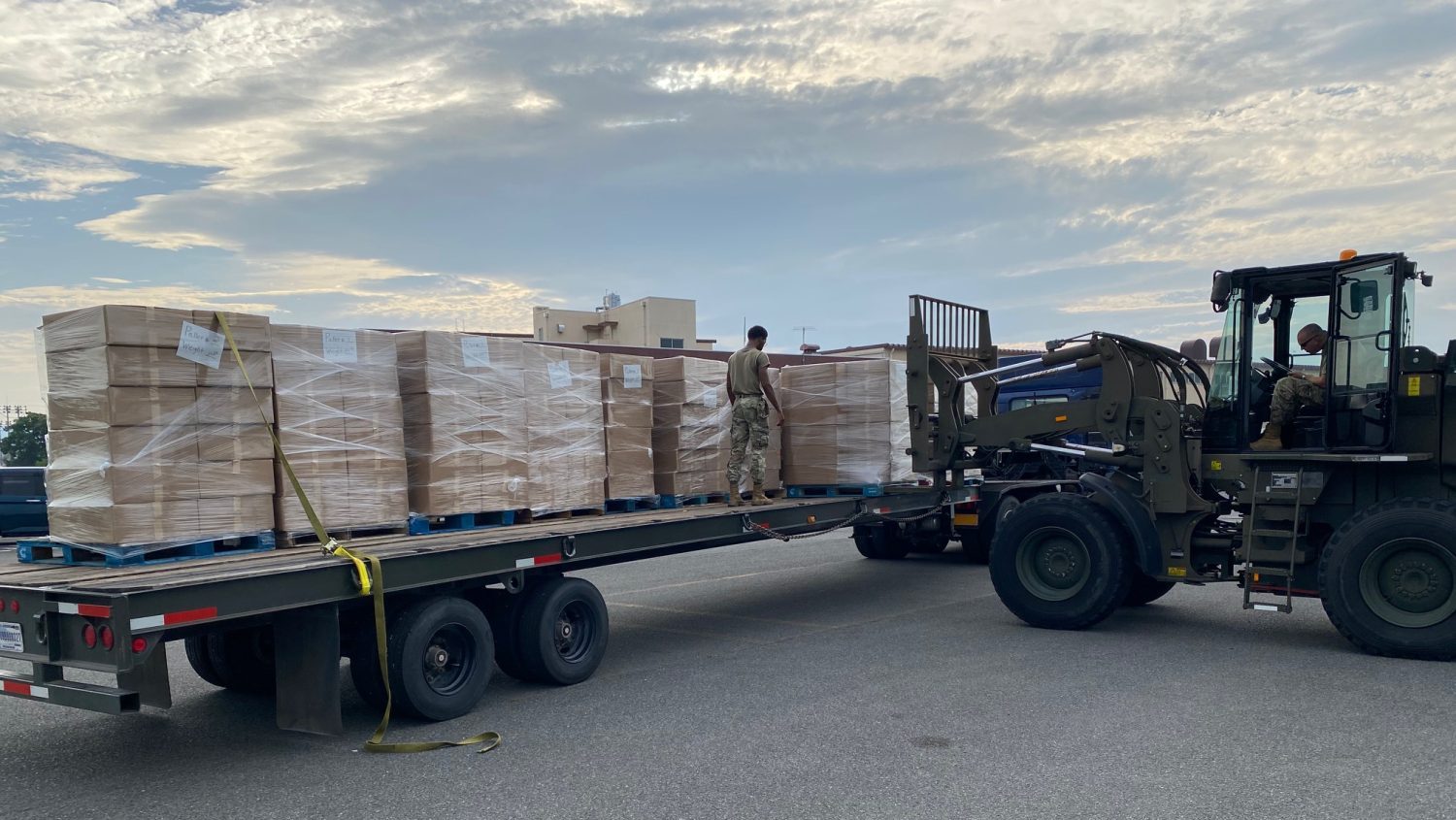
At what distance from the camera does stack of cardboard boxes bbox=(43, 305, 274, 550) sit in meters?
5.59

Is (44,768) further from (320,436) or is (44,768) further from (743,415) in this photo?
(743,415)

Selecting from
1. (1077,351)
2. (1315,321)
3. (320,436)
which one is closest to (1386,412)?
(1315,321)

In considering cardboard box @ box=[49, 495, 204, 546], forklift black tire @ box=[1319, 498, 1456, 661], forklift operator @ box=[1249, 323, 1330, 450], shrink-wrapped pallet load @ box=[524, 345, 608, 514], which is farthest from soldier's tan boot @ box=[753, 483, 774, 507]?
cardboard box @ box=[49, 495, 204, 546]

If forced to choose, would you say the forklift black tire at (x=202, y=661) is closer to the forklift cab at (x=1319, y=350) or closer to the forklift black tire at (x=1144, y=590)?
the forklift black tire at (x=1144, y=590)

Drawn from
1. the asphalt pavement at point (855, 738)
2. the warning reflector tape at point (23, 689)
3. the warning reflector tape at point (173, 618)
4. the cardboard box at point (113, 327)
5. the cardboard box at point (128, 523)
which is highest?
the cardboard box at point (113, 327)

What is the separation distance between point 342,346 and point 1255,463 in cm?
720

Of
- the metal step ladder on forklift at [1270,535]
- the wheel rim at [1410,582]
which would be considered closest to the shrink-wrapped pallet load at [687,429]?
the metal step ladder on forklift at [1270,535]

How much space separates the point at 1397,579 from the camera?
790 cm

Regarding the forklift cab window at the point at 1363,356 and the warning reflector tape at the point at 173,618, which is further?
the forklift cab window at the point at 1363,356

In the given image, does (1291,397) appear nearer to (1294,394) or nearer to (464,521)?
(1294,394)

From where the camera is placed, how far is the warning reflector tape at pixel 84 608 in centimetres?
481

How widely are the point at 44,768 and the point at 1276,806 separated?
6.39 metres

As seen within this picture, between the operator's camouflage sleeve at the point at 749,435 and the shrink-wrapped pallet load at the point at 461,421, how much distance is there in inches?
94.8

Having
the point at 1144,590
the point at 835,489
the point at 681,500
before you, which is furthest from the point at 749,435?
the point at 1144,590
